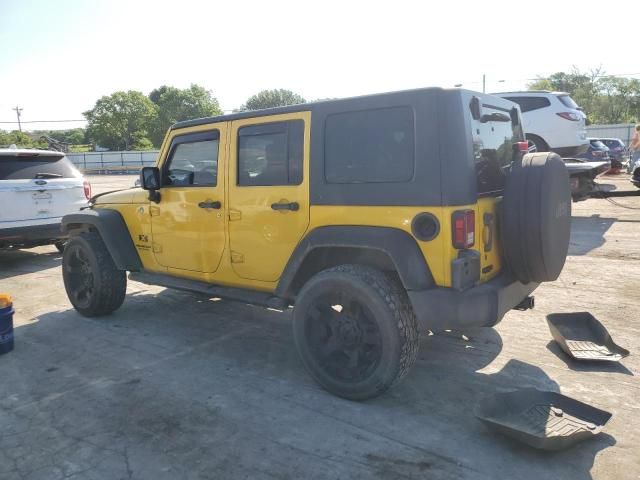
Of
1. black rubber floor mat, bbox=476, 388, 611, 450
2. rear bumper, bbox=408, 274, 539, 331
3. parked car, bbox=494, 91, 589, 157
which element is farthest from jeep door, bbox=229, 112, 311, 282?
parked car, bbox=494, 91, 589, 157

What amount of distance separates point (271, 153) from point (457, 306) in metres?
1.81

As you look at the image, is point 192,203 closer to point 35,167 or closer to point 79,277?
point 79,277

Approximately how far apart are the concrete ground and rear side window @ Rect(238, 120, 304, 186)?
148 cm

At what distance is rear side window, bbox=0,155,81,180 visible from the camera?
291 inches

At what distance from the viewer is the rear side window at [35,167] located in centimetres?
740

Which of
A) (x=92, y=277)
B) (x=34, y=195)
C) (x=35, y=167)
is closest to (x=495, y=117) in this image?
(x=92, y=277)

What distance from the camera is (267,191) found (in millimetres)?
3807

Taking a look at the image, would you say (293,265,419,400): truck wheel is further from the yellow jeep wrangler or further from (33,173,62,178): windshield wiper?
(33,173,62,178): windshield wiper

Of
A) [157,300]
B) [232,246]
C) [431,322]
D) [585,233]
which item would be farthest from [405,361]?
[585,233]

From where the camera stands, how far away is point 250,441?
2.92 m

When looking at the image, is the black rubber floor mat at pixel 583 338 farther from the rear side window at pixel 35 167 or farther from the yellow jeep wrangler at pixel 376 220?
the rear side window at pixel 35 167

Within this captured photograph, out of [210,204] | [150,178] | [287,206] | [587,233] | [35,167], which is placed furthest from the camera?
[587,233]

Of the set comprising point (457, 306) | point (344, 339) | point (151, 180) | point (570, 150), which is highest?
point (570, 150)

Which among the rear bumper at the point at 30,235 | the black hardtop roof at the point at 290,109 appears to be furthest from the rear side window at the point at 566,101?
the rear bumper at the point at 30,235
